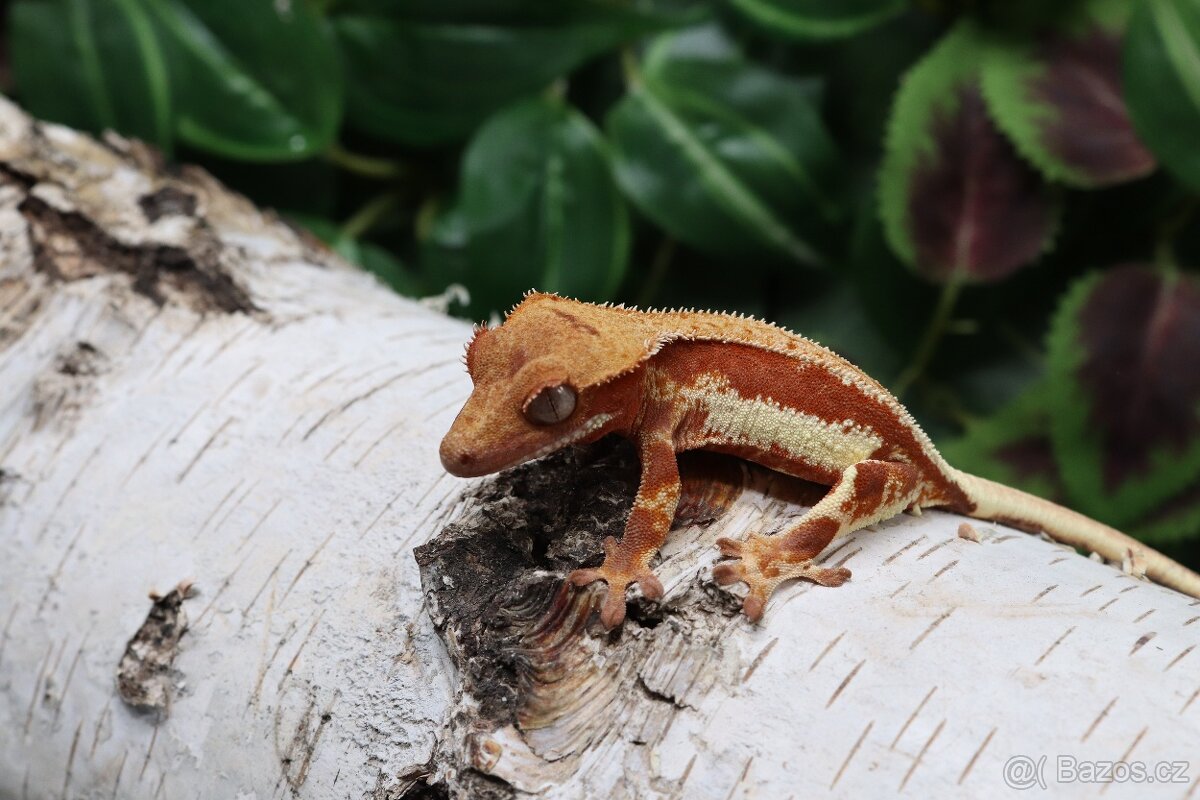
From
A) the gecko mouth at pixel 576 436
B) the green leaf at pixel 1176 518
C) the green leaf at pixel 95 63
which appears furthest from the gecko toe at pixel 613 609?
the green leaf at pixel 95 63

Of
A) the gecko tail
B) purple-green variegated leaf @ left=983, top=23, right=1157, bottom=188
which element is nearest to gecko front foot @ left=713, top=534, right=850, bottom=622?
the gecko tail

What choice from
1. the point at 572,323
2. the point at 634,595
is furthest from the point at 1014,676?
the point at 572,323

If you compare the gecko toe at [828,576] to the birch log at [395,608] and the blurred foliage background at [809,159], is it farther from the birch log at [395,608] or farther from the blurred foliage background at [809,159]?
the blurred foliage background at [809,159]

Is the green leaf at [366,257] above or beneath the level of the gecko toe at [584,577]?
above

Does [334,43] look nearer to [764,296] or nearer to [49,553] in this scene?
[764,296]

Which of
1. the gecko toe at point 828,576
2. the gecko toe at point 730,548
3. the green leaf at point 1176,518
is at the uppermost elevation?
the green leaf at point 1176,518

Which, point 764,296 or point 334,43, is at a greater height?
point 334,43
